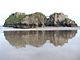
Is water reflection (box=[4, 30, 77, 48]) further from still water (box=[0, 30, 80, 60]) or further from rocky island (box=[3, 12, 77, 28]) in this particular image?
rocky island (box=[3, 12, 77, 28])

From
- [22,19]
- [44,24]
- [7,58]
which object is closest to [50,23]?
[44,24]

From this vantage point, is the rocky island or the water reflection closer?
the water reflection

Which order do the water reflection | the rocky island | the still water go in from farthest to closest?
the rocky island
the water reflection
the still water

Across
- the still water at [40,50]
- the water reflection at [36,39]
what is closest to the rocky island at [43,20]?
the water reflection at [36,39]

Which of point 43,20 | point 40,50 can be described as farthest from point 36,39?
point 43,20

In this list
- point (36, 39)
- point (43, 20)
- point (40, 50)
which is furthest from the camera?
point (43, 20)

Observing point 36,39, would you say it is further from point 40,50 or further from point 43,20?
point 43,20

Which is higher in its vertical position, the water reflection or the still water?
the still water

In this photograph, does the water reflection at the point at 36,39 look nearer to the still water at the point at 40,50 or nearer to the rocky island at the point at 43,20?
the still water at the point at 40,50

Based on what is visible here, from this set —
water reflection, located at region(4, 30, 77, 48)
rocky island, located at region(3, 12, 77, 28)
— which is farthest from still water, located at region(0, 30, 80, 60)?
rocky island, located at region(3, 12, 77, 28)

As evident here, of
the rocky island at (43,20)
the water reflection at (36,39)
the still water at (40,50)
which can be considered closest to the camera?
the still water at (40,50)

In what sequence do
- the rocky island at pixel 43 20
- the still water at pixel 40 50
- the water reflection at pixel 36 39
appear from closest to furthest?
the still water at pixel 40 50
the water reflection at pixel 36 39
the rocky island at pixel 43 20

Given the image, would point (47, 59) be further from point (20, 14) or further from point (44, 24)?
point (20, 14)

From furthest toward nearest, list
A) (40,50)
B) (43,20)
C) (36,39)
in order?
(43,20) < (36,39) < (40,50)
